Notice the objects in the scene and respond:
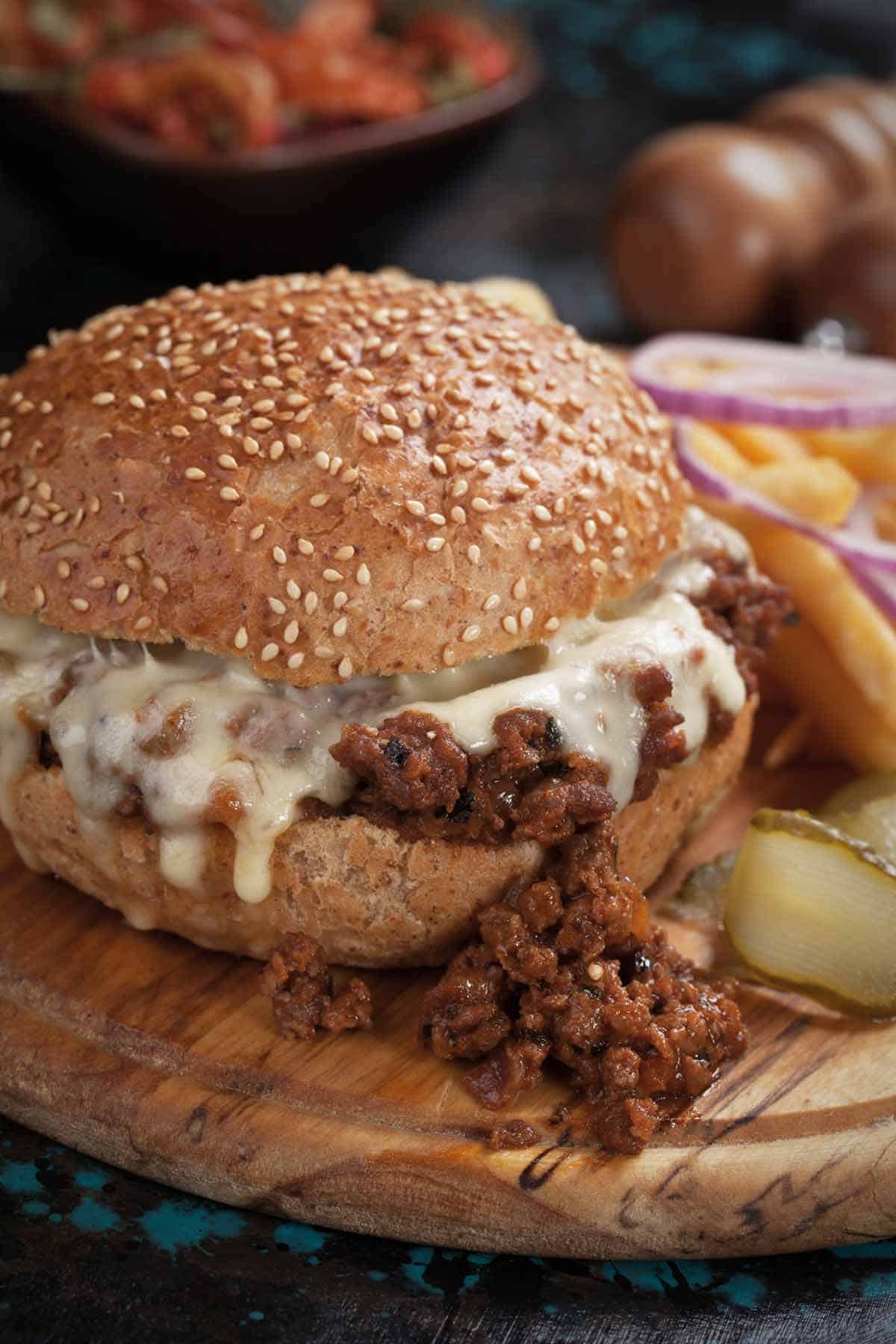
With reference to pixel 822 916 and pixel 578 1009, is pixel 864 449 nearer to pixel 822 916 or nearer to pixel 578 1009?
pixel 822 916

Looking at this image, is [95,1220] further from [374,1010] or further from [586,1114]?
[586,1114]

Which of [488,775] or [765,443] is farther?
[765,443]

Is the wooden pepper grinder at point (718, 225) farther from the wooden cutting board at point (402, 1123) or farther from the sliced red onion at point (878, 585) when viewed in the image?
the wooden cutting board at point (402, 1123)

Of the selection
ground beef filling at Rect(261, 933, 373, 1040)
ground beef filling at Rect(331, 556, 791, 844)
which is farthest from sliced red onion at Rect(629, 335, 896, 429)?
ground beef filling at Rect(261, 933, 373, 1040)

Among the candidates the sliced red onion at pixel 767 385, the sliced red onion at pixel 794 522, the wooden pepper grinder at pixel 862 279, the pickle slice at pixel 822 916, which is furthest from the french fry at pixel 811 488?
the wooden pepper grinder at pixel 862 279

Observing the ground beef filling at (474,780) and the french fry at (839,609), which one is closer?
the ground beef filling at (474,780)

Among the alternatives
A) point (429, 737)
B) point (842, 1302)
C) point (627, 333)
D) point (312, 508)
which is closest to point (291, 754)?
point (429, 737)

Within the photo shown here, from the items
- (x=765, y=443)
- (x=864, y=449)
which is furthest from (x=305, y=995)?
(x=864, y=449)
